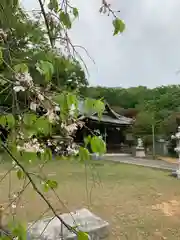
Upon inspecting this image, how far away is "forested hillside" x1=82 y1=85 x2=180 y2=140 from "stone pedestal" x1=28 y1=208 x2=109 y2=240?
178 inches

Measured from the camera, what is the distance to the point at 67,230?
2748 millimetres

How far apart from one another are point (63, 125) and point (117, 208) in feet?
13.4

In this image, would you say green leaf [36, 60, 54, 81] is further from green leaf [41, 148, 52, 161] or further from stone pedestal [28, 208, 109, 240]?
stone pedestal [28, 208, 109, 240]

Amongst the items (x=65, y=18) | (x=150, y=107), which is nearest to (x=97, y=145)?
(x=65, y=18)

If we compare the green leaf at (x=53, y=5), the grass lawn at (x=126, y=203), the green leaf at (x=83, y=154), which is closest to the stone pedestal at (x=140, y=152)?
the grass lawn at (x=126, y=203)

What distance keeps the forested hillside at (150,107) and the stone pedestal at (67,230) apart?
178 inches

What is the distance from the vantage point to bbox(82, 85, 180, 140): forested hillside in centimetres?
1538

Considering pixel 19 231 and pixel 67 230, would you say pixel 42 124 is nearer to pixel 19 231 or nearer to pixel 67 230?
pixel 19 231

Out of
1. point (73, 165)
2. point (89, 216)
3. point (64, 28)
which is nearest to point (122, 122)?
point (73, 165)

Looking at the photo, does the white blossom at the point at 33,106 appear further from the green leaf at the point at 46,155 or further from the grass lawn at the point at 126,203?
the grass lawn at the point at 126,203

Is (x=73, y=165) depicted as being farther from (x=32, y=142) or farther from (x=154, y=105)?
(x=154, y=105)

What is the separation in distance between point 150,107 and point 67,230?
19.2 metres

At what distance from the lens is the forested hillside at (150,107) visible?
1538 centimetres

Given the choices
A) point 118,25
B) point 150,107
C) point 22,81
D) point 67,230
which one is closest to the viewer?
point 22,81
